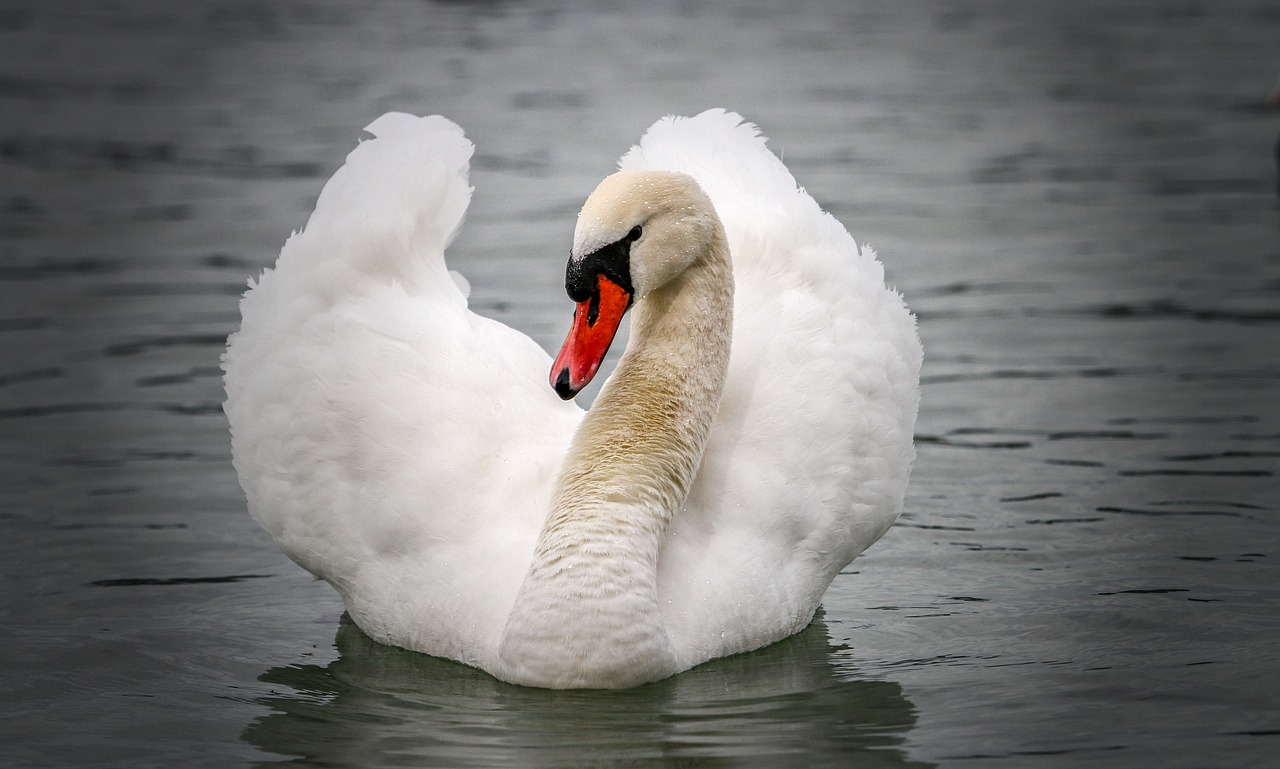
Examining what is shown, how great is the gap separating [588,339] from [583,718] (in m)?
1.16

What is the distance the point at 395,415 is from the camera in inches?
258

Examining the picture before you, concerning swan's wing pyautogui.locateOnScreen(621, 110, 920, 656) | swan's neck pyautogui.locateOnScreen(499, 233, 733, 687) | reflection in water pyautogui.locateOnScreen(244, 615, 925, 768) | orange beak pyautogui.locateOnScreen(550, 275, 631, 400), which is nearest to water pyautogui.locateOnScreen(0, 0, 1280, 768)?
reflection in water pyautogui.locateOnScreen(244, 615, 925, 768)

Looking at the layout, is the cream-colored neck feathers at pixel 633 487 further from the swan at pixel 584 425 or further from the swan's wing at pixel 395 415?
the swan's wing at pixel 395 415

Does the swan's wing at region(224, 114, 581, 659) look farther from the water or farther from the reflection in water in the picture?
the water

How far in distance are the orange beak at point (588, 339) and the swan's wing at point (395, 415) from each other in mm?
694

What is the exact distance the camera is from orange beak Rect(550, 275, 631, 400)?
19.2 feet

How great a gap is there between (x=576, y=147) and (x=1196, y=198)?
17.5ft

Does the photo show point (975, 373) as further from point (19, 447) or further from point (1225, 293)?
point (19, 447)

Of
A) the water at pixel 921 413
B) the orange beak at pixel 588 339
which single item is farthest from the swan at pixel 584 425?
the water at pixel 921 413

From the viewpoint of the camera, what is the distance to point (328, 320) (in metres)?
6.86

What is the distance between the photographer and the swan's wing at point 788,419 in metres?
6.35

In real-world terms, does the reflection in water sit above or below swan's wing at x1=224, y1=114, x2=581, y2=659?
below

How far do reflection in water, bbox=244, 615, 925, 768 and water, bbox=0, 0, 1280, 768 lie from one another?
2 centimetres

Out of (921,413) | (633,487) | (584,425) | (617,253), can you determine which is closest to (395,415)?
(584,425)
